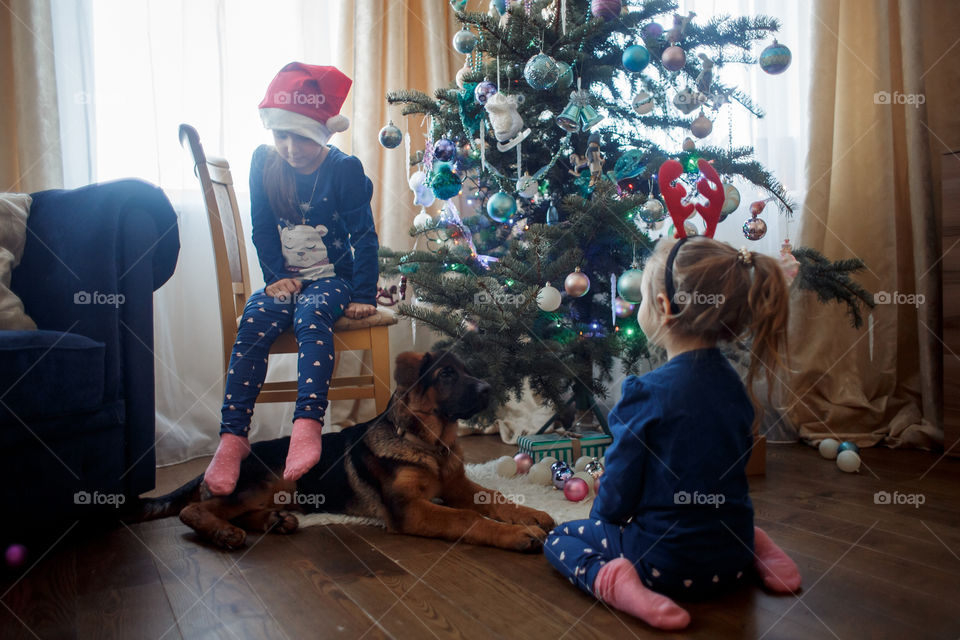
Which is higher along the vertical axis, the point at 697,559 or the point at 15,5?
the point at 15,5

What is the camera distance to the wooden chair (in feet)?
7.04

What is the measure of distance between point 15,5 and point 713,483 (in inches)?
114

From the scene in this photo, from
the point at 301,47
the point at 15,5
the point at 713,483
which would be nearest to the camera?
the point at 713,483

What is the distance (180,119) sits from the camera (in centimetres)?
284

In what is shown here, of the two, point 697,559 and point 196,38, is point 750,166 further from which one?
point 196,38

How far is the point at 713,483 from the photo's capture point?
4.00 ft

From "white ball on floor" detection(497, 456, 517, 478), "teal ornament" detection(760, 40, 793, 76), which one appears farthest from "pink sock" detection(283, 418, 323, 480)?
"teal ornament" detection(760, 40, 793, 76)

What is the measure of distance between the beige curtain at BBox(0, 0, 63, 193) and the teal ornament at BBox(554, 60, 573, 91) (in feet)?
6.27

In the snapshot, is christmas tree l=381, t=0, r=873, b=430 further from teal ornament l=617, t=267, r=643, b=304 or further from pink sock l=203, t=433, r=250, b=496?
pink sock l=203, t=433, r=250, b=496

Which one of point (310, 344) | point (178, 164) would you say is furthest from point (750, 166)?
point (178, 164)

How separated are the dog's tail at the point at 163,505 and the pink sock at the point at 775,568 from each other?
1.45 m

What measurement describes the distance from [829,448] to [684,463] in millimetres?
1495

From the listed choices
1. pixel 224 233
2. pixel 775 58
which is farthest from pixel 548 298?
pixel 224 233

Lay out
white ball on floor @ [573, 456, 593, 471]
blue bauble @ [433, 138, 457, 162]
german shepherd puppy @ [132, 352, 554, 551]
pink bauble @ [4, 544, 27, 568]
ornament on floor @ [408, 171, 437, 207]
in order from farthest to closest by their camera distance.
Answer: ornament on floor @ [408, 171, 437, 207]
blue bauble @ [433, 138, 457, 162]
white ball on floor @ [573, 456, 593, 471]
german shepherd puppy @ [132, 352, 554, 551]
pink bauble @ [4, 544, 27, 568]
